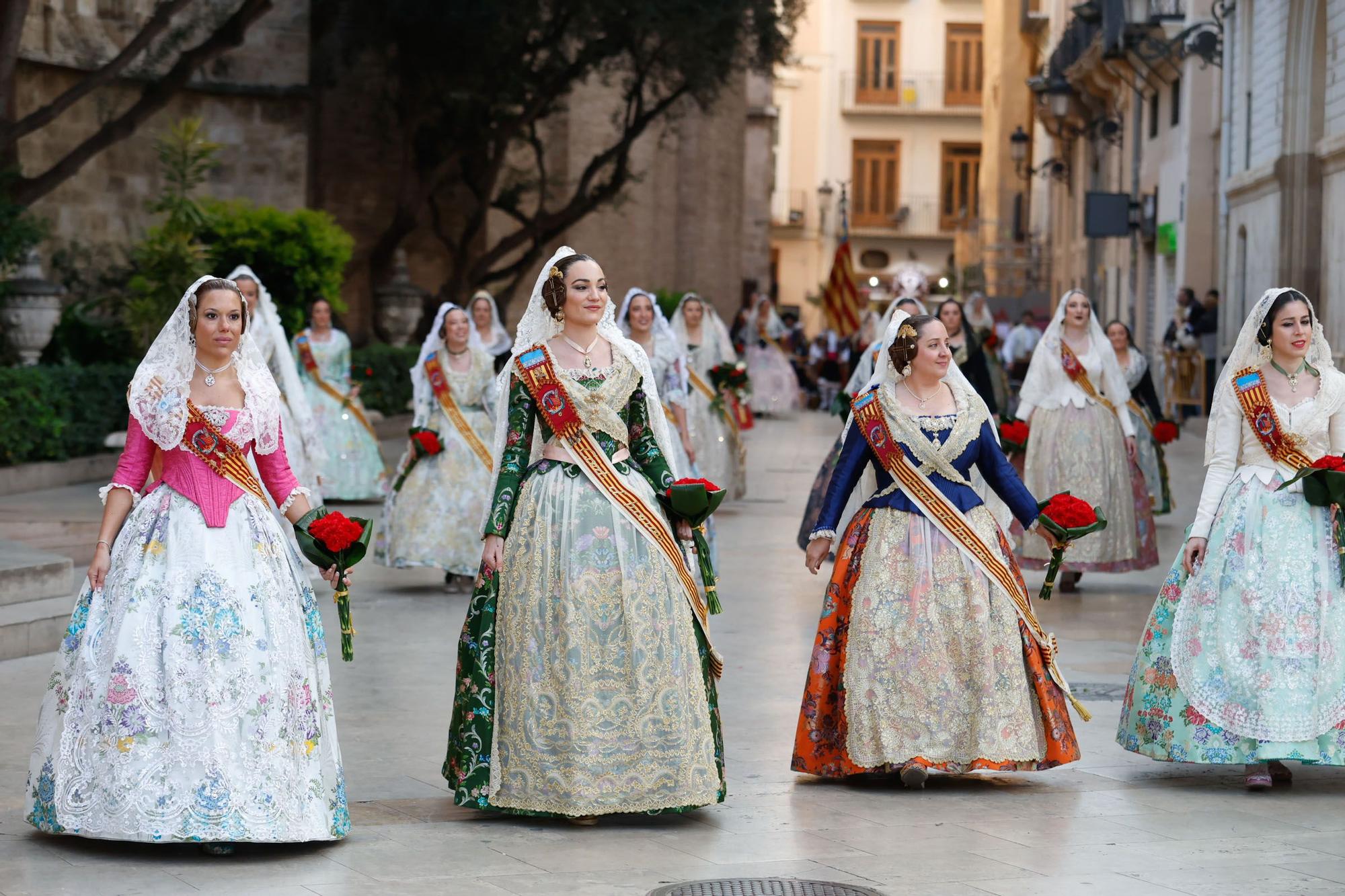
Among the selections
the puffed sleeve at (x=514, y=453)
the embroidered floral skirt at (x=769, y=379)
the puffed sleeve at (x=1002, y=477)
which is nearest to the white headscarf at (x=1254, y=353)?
the puffed sleeve at (x=1002, y=477)

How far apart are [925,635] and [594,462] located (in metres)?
1.38

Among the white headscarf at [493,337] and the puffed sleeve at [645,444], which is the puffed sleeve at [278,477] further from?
the white headscarf at [493,337]

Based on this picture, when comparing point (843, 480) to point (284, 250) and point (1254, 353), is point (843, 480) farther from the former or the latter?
point (284, 250)

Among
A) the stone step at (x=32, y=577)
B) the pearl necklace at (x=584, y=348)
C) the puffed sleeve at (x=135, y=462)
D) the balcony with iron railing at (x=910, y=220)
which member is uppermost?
the balcony with iron railing at (x=910, y=220)

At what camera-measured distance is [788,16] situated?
1232 inches

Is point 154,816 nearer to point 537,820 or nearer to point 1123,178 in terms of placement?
point 537,820

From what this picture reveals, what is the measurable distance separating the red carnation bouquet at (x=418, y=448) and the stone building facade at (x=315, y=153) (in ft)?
40.0

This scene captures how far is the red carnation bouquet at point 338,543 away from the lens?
638cm

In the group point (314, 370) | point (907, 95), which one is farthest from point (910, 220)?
point (314, 370)

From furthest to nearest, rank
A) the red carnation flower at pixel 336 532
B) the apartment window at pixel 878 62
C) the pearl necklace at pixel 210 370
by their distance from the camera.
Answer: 1. the apartment window at pixel 878 62
2. the pearl necklace at pixel 210 370
3. the red carnation flower at pixel 336 532

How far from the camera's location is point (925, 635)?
7.33 meters

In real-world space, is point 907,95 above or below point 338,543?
above

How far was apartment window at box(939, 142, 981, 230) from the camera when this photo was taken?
233 ft

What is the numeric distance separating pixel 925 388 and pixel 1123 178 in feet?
103
